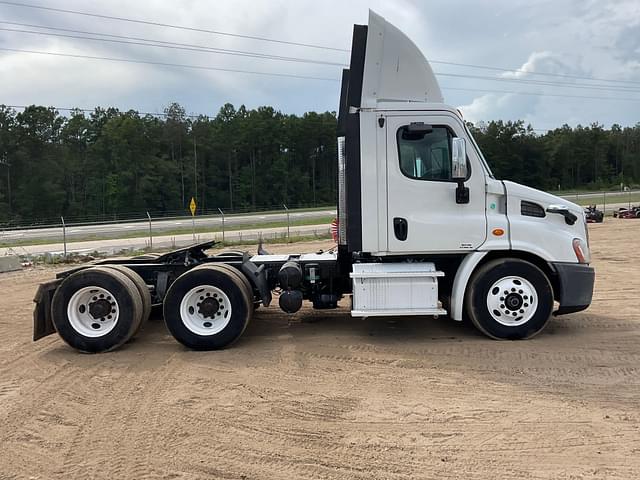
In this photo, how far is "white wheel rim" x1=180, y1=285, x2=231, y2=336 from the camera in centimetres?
652

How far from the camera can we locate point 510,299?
260 inches

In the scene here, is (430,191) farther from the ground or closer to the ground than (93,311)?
farther from the ground

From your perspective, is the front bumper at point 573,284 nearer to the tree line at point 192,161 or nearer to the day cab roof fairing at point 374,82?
the day cab roof fairing at point 374,82

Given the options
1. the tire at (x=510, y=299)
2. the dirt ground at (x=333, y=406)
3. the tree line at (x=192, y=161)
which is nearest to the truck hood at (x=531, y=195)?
the tire at (x=510, y=299)

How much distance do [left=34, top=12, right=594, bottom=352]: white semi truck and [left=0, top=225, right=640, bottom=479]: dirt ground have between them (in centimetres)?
42

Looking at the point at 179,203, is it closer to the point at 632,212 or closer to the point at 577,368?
the point at 632,212

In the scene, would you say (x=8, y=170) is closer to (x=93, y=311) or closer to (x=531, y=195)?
(x=93, y=311)

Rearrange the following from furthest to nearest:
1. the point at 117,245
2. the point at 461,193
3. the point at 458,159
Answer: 1. the point at 117,245
2. the point at 461,193
3. the point at 458,159

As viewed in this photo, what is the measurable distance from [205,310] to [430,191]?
317cm

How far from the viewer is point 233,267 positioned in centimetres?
695

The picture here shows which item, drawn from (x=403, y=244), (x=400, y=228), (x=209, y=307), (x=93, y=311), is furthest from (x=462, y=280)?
(x=93, y=311)

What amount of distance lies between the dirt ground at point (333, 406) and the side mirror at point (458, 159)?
6.96ft

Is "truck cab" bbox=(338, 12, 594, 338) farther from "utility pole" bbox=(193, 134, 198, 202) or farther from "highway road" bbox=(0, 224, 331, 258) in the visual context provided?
"utility pole" bbox=(193, 134, 198, 202)

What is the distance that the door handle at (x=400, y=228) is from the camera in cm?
662
